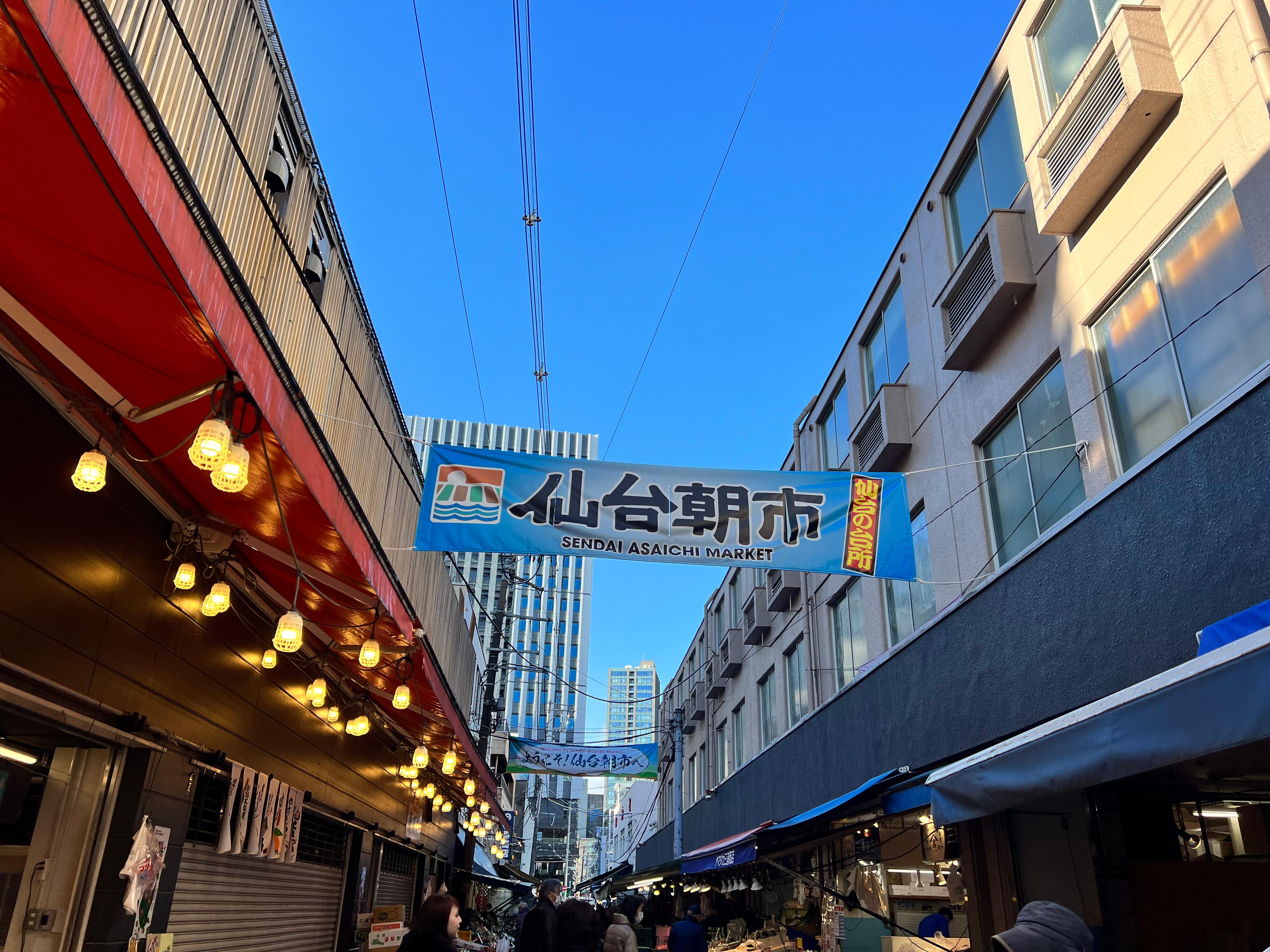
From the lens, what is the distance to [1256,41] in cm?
606

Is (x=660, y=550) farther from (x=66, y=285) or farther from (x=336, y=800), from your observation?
(x=336, y=800)

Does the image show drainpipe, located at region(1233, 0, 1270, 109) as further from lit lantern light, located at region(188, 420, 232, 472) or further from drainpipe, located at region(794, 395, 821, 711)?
drainpipe, located at region(794, 395, 821, 711)

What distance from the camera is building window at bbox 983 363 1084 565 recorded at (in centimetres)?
831

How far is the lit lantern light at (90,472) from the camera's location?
4367mm

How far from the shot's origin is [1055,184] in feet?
27.0

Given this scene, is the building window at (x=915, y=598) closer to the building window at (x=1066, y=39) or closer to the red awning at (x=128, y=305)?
the building window at (x=1066, y=39)

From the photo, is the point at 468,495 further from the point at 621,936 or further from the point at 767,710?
the point at 767,710

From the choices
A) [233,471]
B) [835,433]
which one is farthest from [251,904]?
[835,433]

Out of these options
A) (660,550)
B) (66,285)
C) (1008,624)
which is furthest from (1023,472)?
(66,285)

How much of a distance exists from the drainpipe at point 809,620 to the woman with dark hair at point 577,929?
22.1 ft

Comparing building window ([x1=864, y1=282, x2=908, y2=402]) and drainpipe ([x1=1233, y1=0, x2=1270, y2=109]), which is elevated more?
building window ([x1=864, y1=282, x2=908, y2=402])

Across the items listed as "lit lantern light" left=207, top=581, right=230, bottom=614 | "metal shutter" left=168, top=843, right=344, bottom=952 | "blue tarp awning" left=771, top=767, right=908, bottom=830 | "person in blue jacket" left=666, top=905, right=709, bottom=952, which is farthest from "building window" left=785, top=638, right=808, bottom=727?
"lit lantern light" left=207, top=581, right=230, bottom=614

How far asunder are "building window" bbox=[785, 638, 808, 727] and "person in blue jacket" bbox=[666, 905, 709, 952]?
601 cm

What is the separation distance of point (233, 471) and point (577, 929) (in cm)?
683
